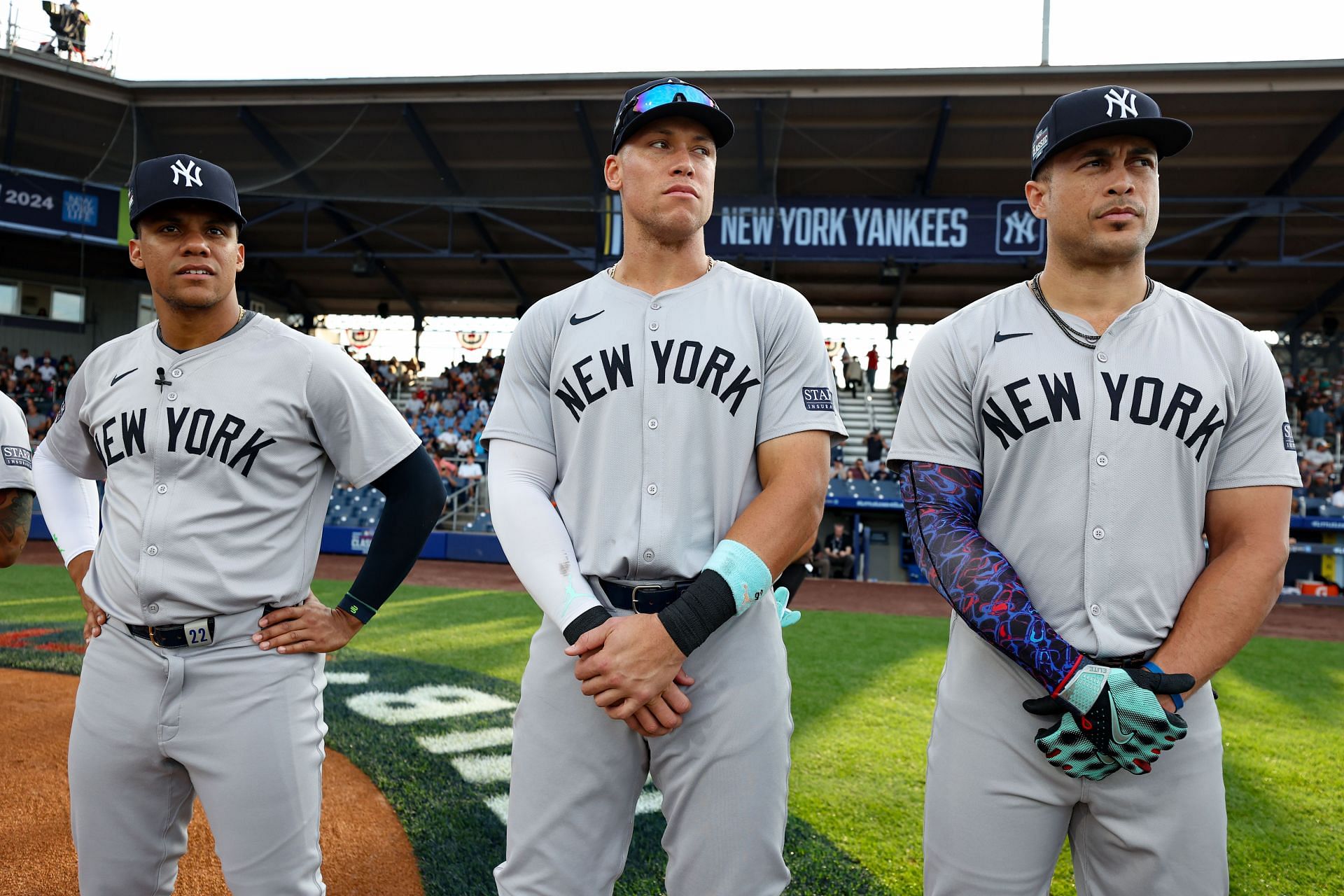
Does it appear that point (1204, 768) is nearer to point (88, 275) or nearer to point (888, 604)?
point (888, 604)

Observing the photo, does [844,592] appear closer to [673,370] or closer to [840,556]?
[840,556]

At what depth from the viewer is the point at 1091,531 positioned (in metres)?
1.84

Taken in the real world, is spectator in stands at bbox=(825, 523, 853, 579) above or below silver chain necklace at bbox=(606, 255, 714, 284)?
below

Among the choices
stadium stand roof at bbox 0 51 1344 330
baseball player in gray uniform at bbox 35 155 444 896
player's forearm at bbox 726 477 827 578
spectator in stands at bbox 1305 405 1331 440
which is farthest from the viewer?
spectator in stands at bbox 1305 405 1331 440

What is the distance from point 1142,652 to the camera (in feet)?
5.92

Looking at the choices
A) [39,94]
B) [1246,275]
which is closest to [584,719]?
[39,94]

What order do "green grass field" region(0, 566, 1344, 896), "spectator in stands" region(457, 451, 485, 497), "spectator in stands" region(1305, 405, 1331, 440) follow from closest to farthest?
"green grass field" region(0, 566, 1344, 896), "spectator in stands" region(457, 451, 485, 497), "spectator in stands" region(1305, 405, 1331, 440)

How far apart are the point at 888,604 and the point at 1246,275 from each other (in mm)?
14646

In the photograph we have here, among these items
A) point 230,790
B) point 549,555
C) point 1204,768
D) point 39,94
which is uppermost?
point 39,94

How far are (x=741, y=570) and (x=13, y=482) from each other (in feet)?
8.74

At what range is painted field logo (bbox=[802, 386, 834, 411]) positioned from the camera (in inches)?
78.3

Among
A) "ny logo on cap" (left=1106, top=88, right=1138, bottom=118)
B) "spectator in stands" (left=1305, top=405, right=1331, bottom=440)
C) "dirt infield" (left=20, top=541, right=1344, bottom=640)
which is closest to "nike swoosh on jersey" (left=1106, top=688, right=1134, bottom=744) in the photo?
"ny logo on cap" (left=1106, top=88, right=1138, bottom=118)

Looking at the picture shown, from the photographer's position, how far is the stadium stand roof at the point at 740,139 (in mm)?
14359

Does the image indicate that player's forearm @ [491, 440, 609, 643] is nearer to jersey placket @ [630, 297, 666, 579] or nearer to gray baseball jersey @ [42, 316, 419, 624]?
jersey placket @ [630, 297, 666, 579]
